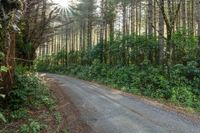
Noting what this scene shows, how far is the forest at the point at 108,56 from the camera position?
10.3 m

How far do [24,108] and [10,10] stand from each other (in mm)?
3880

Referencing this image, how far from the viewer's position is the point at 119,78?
23406mm

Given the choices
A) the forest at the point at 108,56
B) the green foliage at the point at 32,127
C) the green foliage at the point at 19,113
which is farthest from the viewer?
the forest at the point at 108,56

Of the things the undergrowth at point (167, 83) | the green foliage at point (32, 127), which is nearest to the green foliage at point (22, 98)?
the green foliage at point (32, 127)

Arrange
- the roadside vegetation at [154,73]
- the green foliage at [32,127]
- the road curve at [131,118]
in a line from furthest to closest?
the roadside vegetation at [154,73] < the road curve at [131,118] < the green foliage at [32,127]

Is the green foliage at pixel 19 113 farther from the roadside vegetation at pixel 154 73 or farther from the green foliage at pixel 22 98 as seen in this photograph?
the roadside vegetation at pixel 154 73

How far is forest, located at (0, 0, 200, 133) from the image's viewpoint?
1027 centimetres

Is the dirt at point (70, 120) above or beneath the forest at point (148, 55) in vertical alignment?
beneath

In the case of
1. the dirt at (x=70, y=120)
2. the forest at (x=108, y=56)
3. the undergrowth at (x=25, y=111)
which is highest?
the forest at (x=108, y=56)

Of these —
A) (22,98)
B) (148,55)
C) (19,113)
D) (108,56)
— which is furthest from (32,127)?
(108,56)

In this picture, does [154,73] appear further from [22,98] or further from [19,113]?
[19,113]

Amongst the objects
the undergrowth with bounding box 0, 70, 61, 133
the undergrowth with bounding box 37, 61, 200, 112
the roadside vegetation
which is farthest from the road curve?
the undergrowth with bounding box 37, 61, 200, 112

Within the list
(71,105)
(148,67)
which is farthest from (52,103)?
(148,67)

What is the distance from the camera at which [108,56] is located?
104 ft
